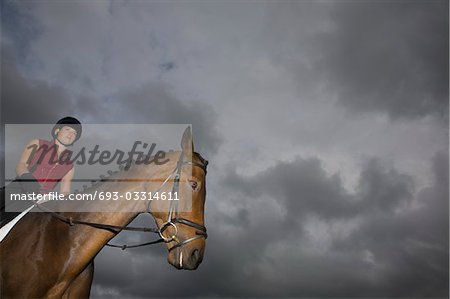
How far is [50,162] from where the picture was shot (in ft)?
30.0

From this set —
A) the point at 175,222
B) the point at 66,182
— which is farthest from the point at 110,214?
the point at 66,182

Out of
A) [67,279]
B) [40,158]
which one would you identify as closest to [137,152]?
[40,158]

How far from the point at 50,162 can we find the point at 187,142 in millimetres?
3441

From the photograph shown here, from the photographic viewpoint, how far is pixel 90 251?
7.91 metres

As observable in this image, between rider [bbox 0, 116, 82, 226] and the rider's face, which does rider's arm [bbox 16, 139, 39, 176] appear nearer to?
rider [bbox 0, 116, 82, 226]

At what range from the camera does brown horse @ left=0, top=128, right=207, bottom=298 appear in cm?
720

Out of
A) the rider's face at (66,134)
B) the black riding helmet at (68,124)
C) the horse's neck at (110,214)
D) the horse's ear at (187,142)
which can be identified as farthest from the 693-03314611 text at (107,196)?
the black riding helmet at (68,124)

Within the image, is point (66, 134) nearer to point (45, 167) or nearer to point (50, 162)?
point (50, 162)

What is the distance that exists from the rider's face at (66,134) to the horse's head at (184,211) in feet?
9.22

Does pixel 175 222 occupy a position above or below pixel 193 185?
below

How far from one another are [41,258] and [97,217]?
4.42ft

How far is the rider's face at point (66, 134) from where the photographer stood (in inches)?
375

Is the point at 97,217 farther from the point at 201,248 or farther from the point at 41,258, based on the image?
the point at 201,248

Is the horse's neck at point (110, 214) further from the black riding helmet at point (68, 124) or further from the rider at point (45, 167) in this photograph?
the black riding helmet at point (68, 124)
